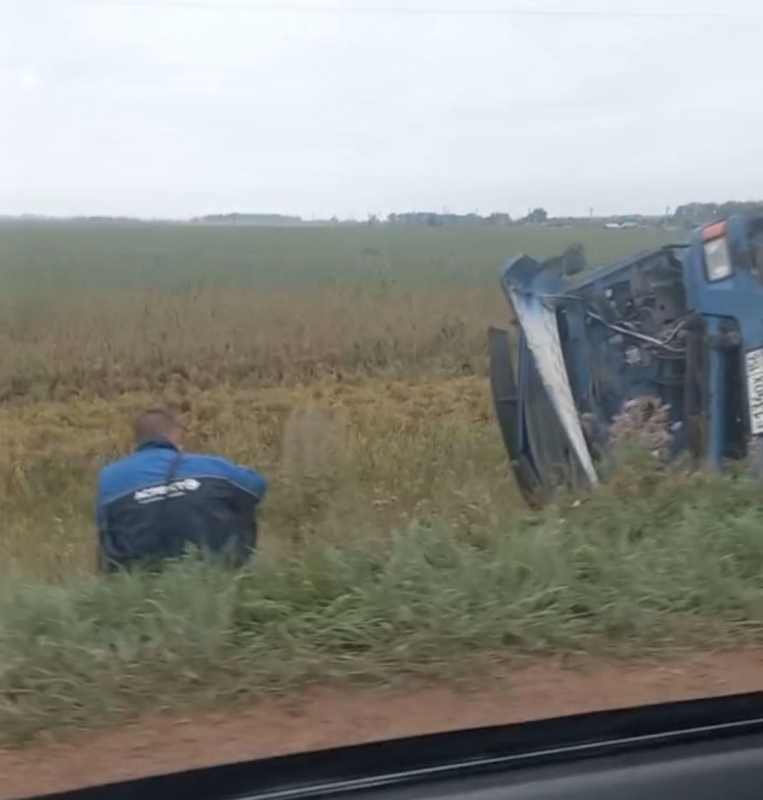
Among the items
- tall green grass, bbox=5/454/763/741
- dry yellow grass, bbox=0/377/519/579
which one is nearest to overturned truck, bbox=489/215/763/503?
dry yellow grass, bbox=0/377/519/579

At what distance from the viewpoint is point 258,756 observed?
3.00m

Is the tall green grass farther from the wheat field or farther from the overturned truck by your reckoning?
the overturned truck

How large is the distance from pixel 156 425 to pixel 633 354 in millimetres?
2312

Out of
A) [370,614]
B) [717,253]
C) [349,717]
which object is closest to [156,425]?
[370,614]

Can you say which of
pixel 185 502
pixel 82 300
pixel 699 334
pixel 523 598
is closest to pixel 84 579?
pixel 185 502

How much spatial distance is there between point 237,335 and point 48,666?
172cm

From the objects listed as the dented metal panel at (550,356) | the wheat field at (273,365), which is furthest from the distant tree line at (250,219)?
the dented metal panel at (550,356)

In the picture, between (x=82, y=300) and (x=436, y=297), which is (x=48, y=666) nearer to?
(x=82, y=300)

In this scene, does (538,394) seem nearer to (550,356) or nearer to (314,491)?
(550,356)

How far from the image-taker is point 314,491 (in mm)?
4852

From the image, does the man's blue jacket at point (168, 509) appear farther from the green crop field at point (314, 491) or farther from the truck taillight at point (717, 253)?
the truck taillight at point (717, 253)

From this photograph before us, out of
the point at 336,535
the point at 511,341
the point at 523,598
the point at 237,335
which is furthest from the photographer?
the point at 511,341

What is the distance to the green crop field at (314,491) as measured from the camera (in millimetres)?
3666

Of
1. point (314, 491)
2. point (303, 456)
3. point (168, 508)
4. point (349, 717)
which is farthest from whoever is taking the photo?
point (303, 456)
